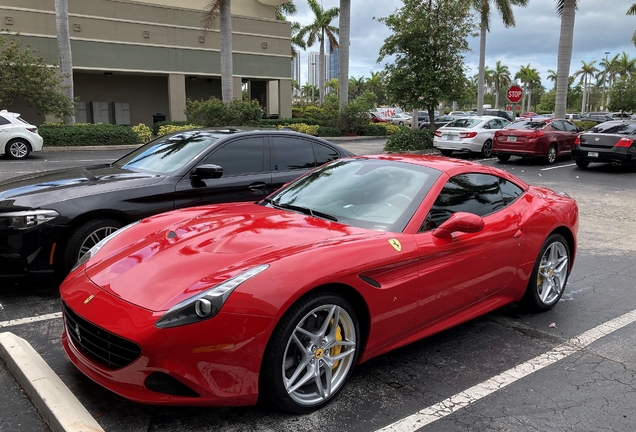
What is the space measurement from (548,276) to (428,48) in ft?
50.5

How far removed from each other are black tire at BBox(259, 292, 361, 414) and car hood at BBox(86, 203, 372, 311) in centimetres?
30

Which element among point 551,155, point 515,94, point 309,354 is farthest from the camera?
point 515,94

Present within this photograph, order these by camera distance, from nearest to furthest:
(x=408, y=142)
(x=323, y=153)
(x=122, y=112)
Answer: (x=323, y=153) → (x=408, y=142) → (x=122, y=112)

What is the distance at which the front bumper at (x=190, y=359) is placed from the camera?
258 centimetres

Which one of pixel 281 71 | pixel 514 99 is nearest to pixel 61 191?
pixel 514 99

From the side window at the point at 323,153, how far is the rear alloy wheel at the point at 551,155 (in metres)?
12.0

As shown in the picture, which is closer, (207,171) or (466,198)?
(466,198)

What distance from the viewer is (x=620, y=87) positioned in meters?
43.2

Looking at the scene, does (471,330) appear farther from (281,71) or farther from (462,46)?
(281,71)

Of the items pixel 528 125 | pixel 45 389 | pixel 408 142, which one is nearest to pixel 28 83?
pixel 408 142

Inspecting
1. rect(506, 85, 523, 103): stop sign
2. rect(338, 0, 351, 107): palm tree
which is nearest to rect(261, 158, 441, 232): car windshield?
rect(506, 85, 523, 103): stop sign

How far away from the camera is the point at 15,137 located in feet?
50.9

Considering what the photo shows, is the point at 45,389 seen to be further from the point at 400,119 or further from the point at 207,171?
the point at 400,119

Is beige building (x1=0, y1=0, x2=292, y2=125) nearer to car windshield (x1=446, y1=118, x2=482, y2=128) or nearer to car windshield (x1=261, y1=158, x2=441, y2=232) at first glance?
car windshield (x1=446, y1=118, x2=482, y2=128)
